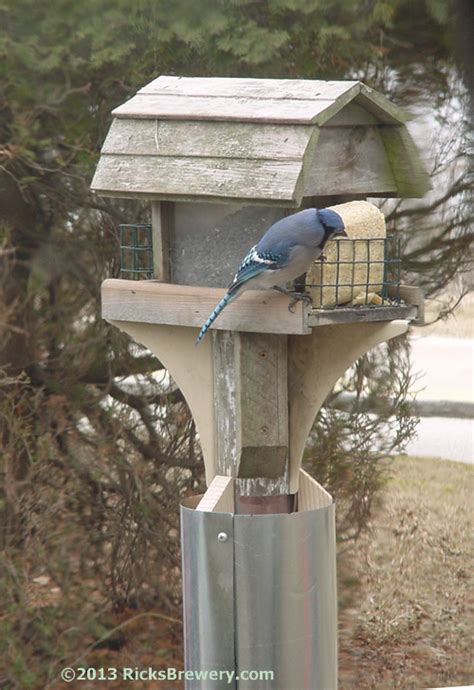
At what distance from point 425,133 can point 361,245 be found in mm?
1598

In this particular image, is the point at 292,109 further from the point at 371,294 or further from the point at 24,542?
the point at 24,542

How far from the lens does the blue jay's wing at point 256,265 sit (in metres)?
1.89

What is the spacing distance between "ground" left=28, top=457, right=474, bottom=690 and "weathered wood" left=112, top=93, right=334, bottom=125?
72.5 inches

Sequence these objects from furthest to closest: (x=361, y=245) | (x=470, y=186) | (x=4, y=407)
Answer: (x=470, y=186), (x=4, y=407), (x=361, y=245)

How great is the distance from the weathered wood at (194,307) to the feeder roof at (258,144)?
159 millimetres

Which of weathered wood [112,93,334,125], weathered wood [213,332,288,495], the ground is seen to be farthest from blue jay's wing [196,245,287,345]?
the ground

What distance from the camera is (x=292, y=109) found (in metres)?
1.95

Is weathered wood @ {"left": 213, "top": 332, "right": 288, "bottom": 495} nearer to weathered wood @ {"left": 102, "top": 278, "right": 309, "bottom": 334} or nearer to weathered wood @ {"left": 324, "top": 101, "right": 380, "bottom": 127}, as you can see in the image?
weathered wood @ {"left": 102, "top": 278, "right": 309, "bottom": 334}

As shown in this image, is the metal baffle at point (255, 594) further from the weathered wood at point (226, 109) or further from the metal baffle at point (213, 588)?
the weathered wood at point (226, 109)

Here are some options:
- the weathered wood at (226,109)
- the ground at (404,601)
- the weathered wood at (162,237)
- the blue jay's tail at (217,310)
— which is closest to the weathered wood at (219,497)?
the blue jay's tail at (217,310)

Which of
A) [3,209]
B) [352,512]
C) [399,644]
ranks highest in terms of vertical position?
[3,209]

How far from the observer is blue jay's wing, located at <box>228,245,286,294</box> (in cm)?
189

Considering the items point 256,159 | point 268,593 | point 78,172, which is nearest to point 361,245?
point 256,159

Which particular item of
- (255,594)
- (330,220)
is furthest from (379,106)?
(255,594)
